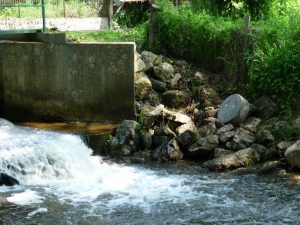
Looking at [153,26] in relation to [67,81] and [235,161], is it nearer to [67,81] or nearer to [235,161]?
[67,81]

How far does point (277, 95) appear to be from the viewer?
36.8ft

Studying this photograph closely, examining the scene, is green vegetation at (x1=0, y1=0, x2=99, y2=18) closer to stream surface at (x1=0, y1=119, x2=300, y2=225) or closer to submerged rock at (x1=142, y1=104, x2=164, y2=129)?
stream surface at (x1=0, y1=119, x2=300, y2=225)

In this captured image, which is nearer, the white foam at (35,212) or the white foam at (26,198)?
the white foam at (35,212)

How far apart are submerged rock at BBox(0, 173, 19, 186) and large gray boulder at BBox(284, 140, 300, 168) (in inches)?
194

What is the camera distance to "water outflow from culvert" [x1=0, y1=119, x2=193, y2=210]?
8766 mm

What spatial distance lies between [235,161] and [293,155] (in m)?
1.07

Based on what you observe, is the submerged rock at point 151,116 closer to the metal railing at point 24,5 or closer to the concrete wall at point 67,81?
the concrete wall at point 67,81

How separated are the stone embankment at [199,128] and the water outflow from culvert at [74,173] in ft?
2.63

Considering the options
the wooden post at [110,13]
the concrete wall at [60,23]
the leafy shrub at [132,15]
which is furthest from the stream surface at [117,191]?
the leafy shrub at [132,15]

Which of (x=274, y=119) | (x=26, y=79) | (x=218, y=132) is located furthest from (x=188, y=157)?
(x=26, y=79)

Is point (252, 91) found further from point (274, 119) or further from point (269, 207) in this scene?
point (269, 207)

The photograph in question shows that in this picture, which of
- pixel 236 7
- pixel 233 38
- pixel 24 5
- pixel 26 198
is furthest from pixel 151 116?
pixel 236 7

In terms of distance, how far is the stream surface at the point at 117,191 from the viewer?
7.82 meters

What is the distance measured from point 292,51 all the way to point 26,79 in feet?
19.6
